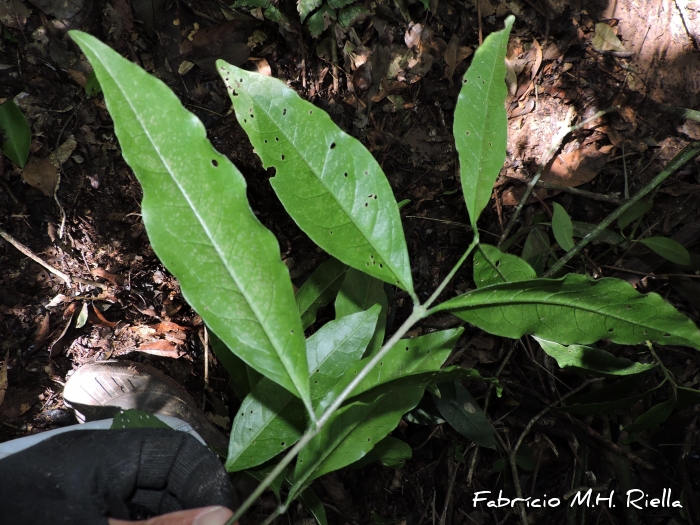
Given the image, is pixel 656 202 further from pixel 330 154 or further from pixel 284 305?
pixel 284 305

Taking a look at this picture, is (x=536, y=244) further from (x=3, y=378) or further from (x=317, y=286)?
(x=3, y=378)

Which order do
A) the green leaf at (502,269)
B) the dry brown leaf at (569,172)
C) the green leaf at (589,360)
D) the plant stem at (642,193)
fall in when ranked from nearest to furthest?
1. the green leaf at (502,269)
2. the green leaf at (589,360)
3. the plant stem at (642,193)
4. the dry brown leaf at (569,172)

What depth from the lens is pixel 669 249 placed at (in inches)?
76.4

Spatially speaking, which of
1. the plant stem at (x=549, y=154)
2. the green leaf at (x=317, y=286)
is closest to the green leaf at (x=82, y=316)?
the green leaf at (x=317, y=286)

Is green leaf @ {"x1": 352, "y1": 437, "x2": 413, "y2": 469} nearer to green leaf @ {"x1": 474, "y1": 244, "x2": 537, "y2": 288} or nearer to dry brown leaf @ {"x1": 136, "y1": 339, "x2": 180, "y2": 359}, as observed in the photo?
green leaf @ {"x1": 474, "y1": 244, "x2": 537, "y2": 288}

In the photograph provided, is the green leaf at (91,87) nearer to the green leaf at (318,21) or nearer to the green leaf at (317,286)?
the green leaf at (318,21)

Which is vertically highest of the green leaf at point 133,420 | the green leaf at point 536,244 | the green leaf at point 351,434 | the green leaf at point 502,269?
the green leaf at point 502,269

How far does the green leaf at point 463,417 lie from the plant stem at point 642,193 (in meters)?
0.61

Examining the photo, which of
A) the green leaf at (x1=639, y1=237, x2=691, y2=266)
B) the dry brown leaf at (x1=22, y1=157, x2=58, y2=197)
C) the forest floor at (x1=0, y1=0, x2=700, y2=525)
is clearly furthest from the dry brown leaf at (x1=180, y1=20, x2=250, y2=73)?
the green leaf at (x1=639, y1=237, x2=691, y2=266)

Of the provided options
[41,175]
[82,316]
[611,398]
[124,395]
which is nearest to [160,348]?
[124,395]

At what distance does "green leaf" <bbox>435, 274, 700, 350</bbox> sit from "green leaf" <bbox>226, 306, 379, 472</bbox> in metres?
0.34

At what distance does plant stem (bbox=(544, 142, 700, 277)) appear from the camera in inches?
68.3

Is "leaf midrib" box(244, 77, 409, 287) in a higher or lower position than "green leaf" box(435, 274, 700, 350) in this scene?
higher

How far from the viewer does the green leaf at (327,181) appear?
1.04 meters
